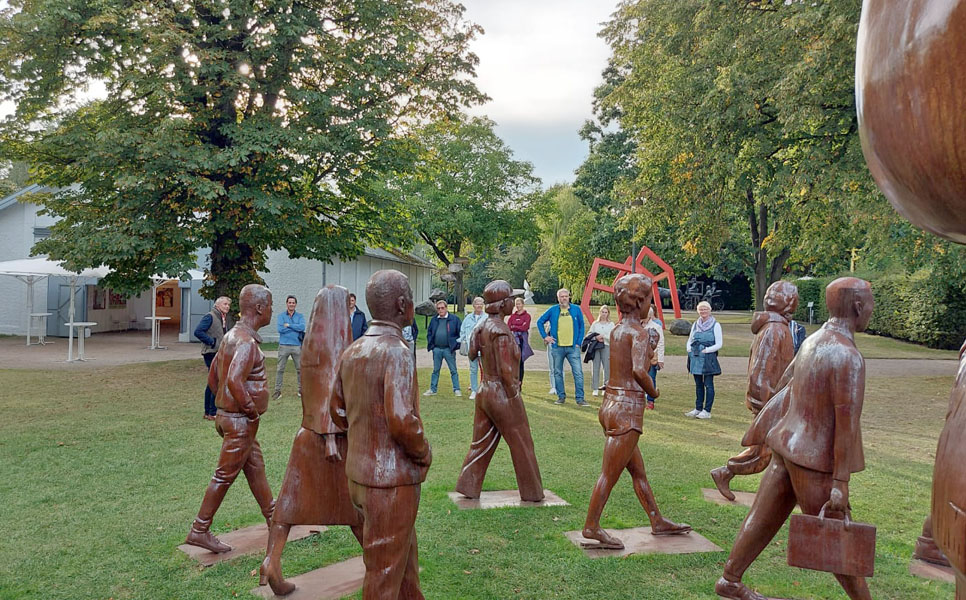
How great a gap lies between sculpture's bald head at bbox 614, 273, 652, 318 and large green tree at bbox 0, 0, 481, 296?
1061 cm

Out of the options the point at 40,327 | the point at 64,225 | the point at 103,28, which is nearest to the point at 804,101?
the point at 103,28

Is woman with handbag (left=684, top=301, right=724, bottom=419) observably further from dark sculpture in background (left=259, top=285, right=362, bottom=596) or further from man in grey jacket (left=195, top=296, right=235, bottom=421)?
dark sculpture in background (left=259, top=285, right=362, bottom=596)

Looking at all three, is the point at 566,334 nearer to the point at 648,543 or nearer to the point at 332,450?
the point at 648,543

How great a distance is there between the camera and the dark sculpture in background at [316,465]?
4336 millimetres

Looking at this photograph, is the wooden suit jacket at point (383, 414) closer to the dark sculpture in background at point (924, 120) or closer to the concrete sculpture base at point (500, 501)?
the dark sculpture in background at point (924, 120)

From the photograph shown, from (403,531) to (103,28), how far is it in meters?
15.4

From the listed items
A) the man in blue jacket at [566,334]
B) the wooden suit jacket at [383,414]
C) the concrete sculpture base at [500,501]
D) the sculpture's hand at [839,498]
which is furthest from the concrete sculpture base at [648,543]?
the man in blue jacket at [566,334]

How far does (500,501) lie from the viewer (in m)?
6.66

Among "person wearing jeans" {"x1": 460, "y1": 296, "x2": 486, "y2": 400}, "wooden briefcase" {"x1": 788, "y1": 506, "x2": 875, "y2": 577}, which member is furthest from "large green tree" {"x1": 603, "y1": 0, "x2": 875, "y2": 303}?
"wooden briefcase" {"x1": 788, "y1": 506, "x2": 875, "y2": 577}

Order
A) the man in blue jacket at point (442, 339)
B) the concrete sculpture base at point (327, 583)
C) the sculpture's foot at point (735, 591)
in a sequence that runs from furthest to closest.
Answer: the man in blue jacket at point (442, 339)
the concrete sculpture base at point (327, 583)
the sculpture's foot at point (735, 591)

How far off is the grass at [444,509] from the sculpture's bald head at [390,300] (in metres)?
2.34

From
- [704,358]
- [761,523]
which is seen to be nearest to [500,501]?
[761,523]

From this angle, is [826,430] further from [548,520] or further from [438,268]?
[438,268]

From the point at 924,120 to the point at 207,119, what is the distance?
16603mm
